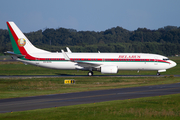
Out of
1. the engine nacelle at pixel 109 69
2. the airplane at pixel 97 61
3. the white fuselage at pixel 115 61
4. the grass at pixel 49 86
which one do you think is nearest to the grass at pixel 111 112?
the grass at pixel 49 86

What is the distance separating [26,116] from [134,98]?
35.5 ft

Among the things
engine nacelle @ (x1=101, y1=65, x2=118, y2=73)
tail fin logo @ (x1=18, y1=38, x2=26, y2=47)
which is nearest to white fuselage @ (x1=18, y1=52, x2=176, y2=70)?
engine nacelle @ (x1=101, y1=65, x2=118, y2=73)

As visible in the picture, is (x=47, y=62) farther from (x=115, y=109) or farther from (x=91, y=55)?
(x=115, y=109)

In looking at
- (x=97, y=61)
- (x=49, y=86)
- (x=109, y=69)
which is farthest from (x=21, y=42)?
(x=49, y=86)

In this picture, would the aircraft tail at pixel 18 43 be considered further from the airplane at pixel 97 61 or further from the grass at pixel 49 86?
the grass at pixel 49 86

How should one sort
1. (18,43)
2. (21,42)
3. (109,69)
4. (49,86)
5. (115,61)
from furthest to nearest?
(21,42) < (18,43) < (115,61) < (109,69) < (49,86)

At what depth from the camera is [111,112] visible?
17812mm

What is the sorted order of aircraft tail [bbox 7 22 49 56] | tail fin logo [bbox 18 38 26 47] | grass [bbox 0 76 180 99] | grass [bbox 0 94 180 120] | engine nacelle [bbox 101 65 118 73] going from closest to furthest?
1. grass [bbox 0 94 180 120]
2. grass [bbox 0 76 180 99]
3. engine nacelle [bbox 101 65 118 73]
4. aircraft tail [bbox 7 22 49 56]
5. tail fin logo [bbox 18 38 26 47]

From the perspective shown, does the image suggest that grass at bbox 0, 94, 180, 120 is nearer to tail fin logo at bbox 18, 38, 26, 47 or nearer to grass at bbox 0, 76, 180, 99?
grass at bbox 0, 76, 180, 99

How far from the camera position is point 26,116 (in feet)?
53.9

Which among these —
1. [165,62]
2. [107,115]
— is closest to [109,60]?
[165,62]

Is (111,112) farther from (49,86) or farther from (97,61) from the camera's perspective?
(97,61)

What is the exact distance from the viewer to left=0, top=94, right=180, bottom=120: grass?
16.4 metres

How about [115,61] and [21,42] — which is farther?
[21,42]
